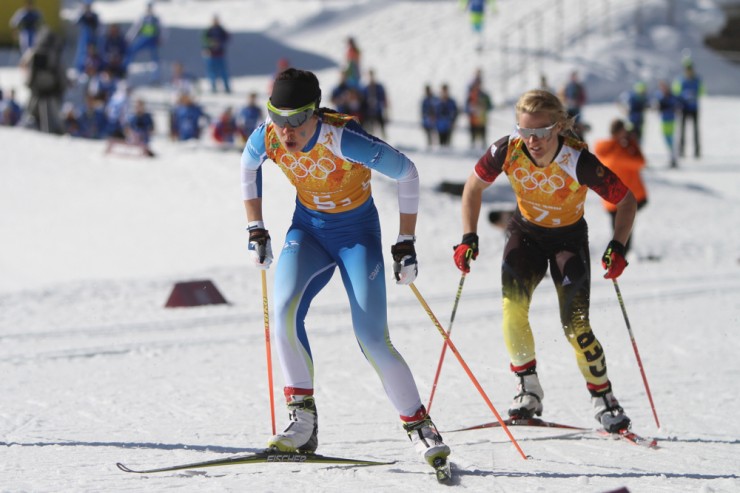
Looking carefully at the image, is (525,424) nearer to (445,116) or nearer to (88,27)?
(445,116)

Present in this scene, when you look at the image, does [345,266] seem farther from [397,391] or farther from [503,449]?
[503,449]

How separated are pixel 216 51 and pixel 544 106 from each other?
19128 mm

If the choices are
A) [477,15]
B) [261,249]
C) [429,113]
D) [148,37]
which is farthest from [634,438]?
[477,15]

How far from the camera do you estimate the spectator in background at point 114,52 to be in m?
22.1

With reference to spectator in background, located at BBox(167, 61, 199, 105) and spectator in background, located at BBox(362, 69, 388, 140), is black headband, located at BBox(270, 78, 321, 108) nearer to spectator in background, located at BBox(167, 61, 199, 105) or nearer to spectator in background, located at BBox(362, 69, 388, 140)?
spectator in background, located at BBox(362, 69, 388, 140)

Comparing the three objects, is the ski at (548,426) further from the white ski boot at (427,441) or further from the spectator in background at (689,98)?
the spectator in background at (689,98)

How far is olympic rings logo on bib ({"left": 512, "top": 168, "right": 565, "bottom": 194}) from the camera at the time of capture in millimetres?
5742

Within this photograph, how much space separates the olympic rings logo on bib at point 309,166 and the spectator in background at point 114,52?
17884 millimetres

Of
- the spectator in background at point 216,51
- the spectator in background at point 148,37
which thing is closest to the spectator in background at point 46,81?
the spectator in background at point 216,51

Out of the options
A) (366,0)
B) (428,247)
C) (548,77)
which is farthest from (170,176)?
(366,0)

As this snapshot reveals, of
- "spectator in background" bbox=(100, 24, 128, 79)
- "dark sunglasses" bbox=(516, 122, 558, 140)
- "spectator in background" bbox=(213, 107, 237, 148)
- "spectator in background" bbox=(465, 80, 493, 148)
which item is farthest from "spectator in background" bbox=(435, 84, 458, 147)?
"dark sunglasses" bbox=(516, 122, 558, 140)

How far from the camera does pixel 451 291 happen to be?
1111cm

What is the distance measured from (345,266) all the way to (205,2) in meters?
34.0

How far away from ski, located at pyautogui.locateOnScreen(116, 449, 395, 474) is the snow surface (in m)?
0.06
